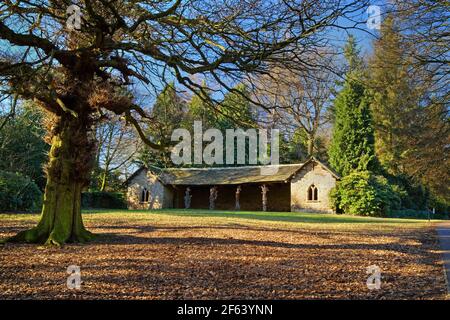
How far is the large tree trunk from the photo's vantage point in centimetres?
870

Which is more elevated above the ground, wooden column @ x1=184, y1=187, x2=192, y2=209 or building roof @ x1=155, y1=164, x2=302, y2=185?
building roof @ x1=155, y1=164, x2=302, y2=185

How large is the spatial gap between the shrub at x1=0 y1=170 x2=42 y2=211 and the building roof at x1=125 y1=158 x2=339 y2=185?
46.7 ft

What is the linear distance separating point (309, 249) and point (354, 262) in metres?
1.60

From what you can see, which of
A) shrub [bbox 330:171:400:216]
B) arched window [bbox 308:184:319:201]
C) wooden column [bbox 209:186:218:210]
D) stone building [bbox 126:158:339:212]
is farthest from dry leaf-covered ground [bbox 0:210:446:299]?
wooden column [bbox 209:186:218:210]

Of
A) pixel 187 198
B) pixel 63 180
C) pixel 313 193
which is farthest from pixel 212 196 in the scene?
pixel 63 180

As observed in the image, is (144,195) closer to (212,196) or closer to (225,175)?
(212,196)

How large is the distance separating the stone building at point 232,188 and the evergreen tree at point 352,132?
4001 mm

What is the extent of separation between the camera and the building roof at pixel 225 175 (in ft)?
105

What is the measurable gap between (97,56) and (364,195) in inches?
935

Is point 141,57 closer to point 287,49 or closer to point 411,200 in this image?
point 287,49

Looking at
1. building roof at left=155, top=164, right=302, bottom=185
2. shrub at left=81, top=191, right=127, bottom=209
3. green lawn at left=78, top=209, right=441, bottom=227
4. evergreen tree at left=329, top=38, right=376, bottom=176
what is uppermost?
evergreen tree at left=329, top=38, right=376, bottom=176

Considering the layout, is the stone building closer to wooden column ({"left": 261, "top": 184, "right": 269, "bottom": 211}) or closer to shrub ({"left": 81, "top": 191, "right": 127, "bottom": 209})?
wooden column ({"left": 261, "top": 184, "right": 269, "bottom": 211})
